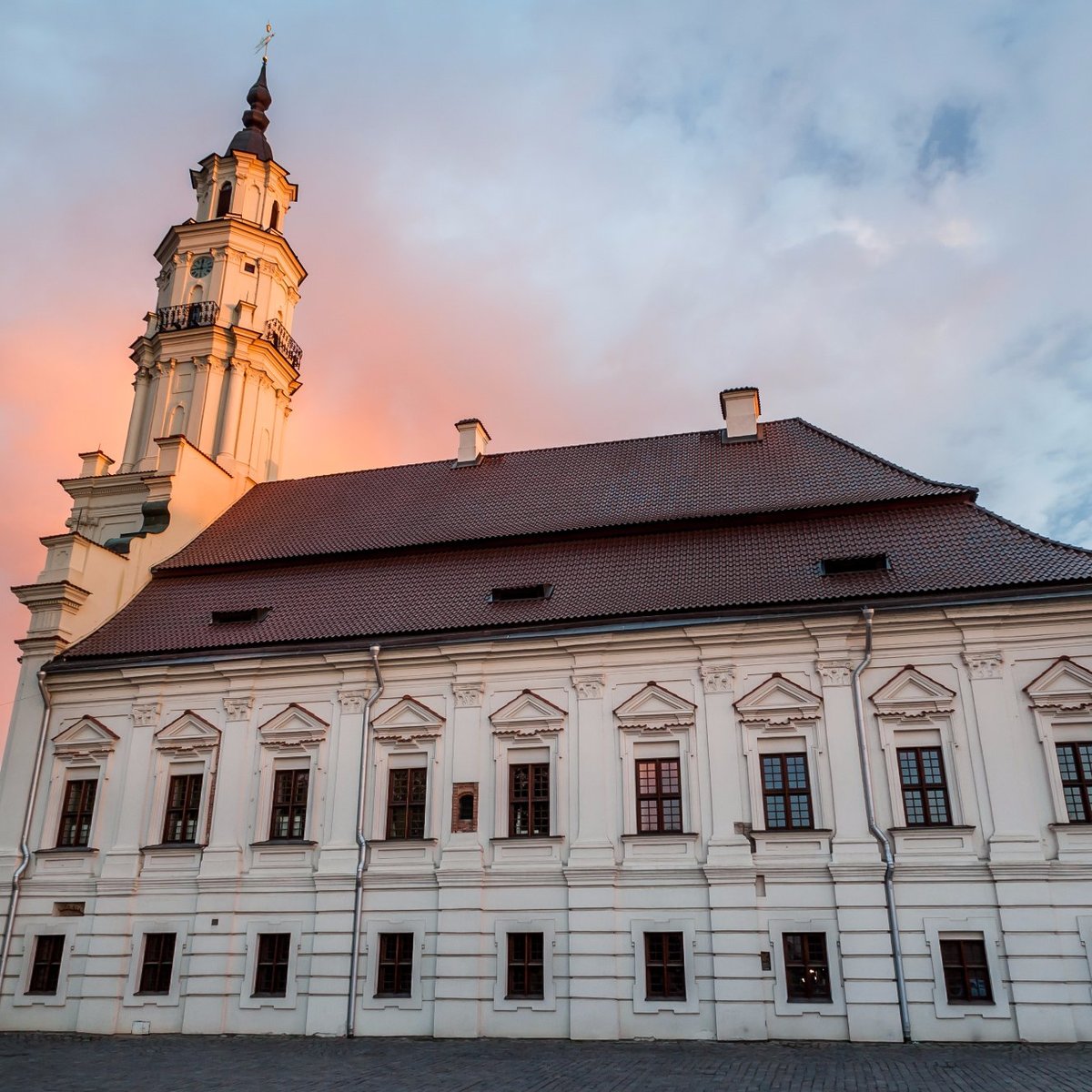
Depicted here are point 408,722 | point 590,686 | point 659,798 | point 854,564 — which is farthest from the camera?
point 408,722

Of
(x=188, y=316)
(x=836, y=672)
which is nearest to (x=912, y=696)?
(x=836, y=672)

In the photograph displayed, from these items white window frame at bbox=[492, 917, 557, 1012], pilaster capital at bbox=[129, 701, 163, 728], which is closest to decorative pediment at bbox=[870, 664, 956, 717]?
white window frame at bbox=[492, 917, 557, 1012]

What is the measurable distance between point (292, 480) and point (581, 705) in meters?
14.9

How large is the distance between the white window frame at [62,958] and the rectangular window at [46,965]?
4cm

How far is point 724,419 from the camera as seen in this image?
28.2 metres

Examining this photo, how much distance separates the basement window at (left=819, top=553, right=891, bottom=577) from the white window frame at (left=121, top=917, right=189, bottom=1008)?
15226 mm

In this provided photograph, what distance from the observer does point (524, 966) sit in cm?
1889

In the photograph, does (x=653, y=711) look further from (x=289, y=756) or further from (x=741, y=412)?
(x=741, y=412)

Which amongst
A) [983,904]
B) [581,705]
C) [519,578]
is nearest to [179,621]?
[519,578]

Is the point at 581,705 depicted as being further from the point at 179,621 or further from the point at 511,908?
the point at 179,621

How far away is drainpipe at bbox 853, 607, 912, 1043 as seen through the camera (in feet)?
55.5

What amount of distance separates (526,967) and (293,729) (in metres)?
7.12

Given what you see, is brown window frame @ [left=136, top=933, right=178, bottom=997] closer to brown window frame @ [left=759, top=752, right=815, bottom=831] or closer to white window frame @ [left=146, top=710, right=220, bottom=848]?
white window frame @ [left=146, top=710, right=220, bottom=848]

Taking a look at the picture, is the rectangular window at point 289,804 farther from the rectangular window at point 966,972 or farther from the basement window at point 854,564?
the rectangular window at point 966,972
